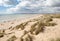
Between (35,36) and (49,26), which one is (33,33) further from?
(49,26)

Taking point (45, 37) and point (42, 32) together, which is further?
point (42, 32)

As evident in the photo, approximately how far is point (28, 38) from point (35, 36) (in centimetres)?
77

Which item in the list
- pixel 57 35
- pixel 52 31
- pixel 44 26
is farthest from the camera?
pixel 44 26

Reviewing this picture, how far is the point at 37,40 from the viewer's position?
1170 cm

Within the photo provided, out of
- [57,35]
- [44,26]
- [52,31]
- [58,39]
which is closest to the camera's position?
[58,39]

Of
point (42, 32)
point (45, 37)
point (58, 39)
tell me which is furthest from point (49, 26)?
point (58, 39)

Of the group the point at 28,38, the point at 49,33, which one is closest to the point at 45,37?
the point at 49,33

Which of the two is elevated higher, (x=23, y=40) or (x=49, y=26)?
(x=49, y=26)

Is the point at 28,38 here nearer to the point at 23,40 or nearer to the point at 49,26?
the point at 23,40

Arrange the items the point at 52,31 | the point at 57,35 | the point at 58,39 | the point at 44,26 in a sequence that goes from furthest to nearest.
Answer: the point at 44,26 < the point at 52,31 < the point at 57,35 < the point at 58,39

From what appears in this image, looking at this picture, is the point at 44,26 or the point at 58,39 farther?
the point at 44,26

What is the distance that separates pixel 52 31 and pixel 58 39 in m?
1.80

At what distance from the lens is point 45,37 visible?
38.3 feet

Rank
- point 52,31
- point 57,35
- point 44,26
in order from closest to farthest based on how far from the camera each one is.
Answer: point 57,35 < point 52,31 < point 44,26
